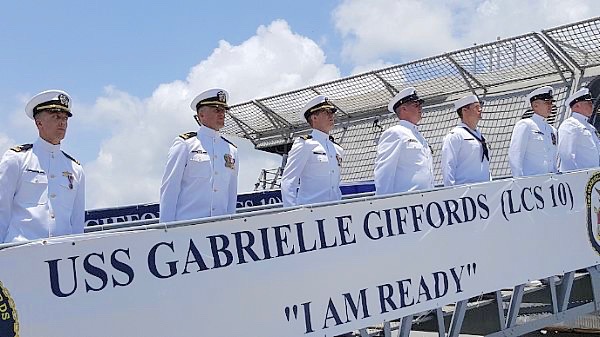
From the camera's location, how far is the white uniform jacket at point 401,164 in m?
4.67

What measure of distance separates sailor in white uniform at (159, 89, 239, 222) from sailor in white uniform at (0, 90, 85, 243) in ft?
1.66

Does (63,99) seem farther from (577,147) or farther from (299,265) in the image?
(577,147)

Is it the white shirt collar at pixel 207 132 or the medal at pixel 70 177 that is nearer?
the medal at pixel 70 177

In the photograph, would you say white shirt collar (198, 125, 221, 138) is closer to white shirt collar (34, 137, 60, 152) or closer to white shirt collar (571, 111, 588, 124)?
white shirt collar (34, 137, 60, 152)

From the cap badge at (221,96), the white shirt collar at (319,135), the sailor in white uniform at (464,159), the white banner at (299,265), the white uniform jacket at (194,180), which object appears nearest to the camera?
the white banner at (299,265)

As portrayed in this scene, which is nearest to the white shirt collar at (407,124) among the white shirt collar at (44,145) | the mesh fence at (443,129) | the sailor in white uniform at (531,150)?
the sailor in white uniform at (531,150)

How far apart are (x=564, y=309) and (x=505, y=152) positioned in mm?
5956

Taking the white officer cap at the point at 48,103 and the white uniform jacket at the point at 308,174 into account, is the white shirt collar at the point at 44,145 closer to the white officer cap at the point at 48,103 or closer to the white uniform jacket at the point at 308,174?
the white officer cap at the point at 48,103

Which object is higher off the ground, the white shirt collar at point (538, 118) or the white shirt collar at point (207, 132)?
the white shirt collar at point (538, 118)

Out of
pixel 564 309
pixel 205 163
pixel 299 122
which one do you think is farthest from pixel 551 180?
pixel 299 122

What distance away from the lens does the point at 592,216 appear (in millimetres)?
5223

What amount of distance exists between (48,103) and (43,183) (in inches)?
14.9

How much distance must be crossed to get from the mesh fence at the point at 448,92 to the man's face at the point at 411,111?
16.1 feet

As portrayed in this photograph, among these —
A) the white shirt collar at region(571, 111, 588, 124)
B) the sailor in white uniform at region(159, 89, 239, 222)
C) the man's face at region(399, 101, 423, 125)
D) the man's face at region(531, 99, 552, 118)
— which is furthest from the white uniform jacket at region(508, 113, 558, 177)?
the sailor in white uniform at region(159, 89, 239, 222)
